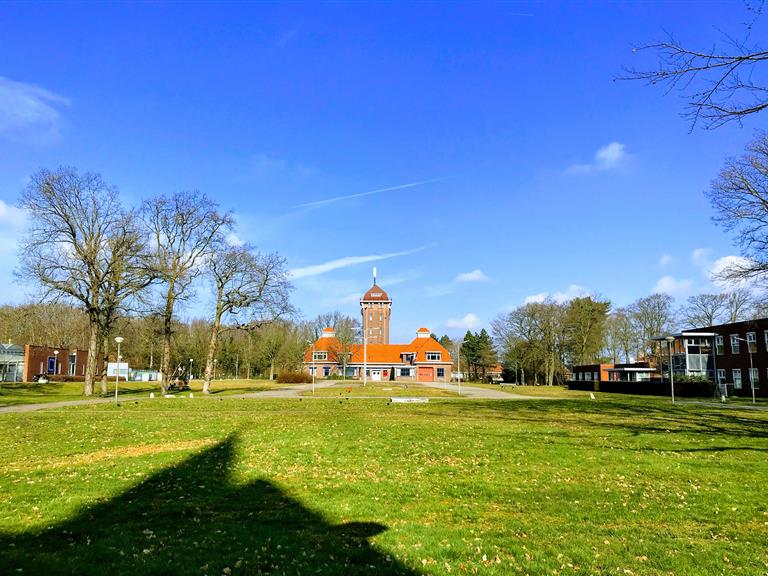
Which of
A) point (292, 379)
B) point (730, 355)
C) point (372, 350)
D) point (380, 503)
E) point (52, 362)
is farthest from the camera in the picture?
point (372, 350)

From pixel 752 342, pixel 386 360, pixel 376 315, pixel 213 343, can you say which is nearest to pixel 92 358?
pixel 213 343

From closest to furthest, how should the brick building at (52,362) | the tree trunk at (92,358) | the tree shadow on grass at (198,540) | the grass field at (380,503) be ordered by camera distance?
the tree shadow on grass at (198,540) < the grass field at (380,503) < the tree trunk at (92,358) < the brick building at (52,362)

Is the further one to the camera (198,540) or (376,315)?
(376,315)

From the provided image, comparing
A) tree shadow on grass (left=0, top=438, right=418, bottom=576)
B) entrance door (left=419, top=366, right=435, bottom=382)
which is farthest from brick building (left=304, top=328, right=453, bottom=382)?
tree shadow on grass (left=0, top=438, right=418, bottom=576)

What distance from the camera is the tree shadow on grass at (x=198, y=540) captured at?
636cm

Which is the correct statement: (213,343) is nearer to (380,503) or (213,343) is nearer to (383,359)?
(380,503)

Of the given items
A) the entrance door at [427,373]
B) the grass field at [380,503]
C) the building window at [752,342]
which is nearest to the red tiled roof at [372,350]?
the entrance door at [427,373]

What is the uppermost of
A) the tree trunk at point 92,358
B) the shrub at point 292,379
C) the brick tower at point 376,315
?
the brick tower at point 376,315

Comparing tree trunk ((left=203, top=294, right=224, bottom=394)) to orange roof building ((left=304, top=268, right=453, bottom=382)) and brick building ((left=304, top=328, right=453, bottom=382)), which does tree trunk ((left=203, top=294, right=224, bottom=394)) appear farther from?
brick building ((left=304, top=328, right=453, bottom=382))

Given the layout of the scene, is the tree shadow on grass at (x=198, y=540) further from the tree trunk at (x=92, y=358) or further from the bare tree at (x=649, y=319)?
the bare tree at (x=649, y=319)

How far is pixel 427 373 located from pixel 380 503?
9212 cm

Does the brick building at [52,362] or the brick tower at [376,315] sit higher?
the brick tower at [376,315]

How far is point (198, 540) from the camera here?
735 cm

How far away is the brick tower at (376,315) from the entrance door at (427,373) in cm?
3606
